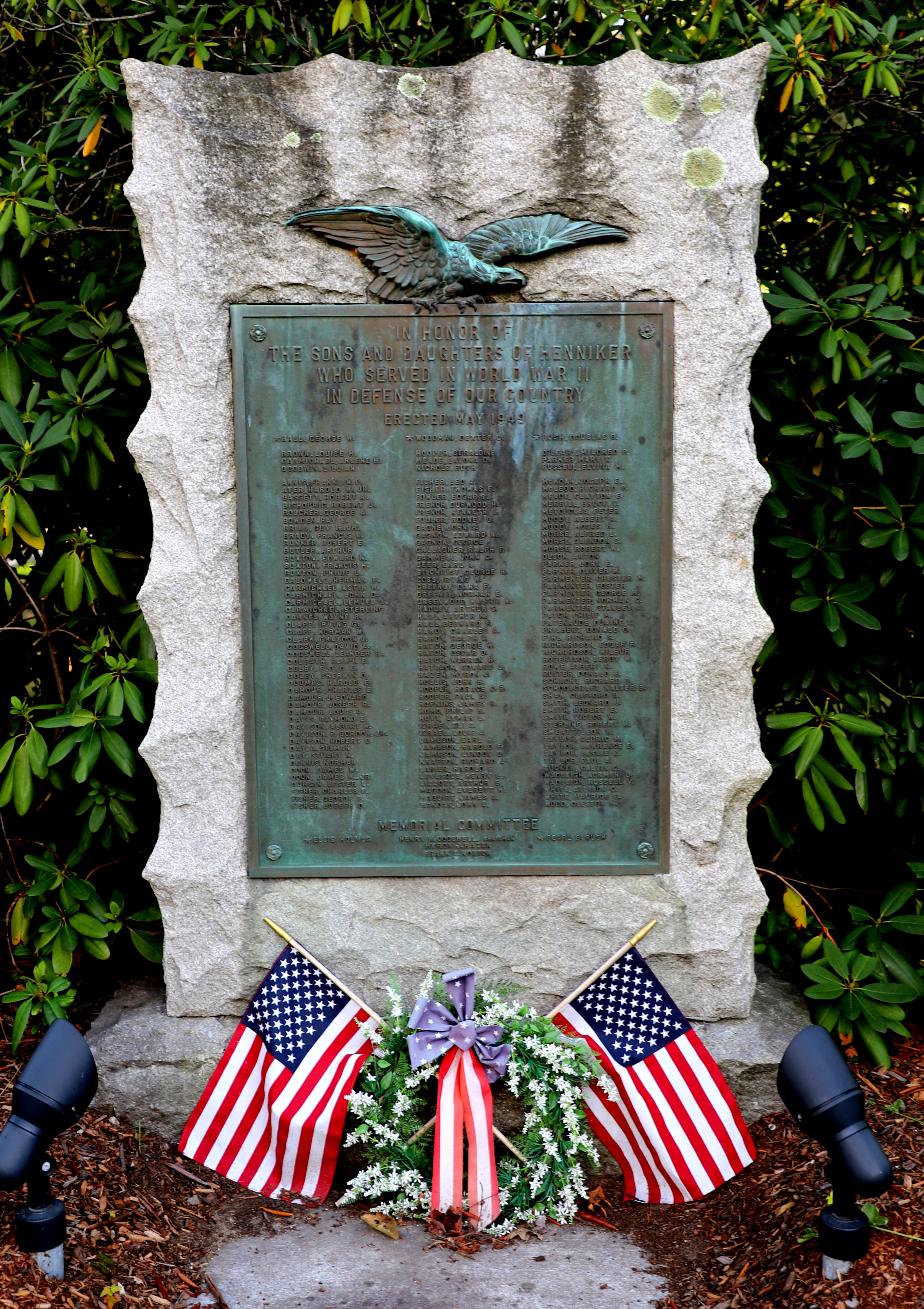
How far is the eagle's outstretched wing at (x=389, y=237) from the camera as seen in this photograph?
146 inches

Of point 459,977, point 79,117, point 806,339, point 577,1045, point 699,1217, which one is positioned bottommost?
point 699,1217

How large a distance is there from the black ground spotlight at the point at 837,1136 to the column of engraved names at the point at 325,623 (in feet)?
5.35

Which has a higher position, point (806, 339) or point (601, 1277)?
point (806, 339)

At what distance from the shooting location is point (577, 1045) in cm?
380

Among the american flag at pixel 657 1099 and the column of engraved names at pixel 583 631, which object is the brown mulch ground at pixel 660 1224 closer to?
the american flag at pixel 657 1099

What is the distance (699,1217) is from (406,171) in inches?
135

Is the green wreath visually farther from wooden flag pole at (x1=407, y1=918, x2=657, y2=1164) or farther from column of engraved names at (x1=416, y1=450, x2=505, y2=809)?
column of engraved names at (x1=416, y1=450, x2=505, y2=809)

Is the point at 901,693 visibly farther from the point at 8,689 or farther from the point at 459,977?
the point at 8,689

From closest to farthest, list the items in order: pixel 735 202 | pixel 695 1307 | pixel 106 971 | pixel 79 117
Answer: pixel 695 1307 < pixel 735 202 < pixel 79 117 < pixel 106 971

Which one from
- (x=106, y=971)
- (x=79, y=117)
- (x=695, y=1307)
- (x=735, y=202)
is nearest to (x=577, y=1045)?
(x=695, y=1307)

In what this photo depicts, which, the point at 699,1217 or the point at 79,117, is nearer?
the point at 699,1217

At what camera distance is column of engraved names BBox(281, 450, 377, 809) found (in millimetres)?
3852

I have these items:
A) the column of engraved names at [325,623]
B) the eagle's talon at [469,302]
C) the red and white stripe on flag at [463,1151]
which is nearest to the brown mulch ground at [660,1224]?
the red and white stripe on flag at [463,1151]

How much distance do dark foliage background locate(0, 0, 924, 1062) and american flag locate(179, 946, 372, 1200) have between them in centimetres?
71
